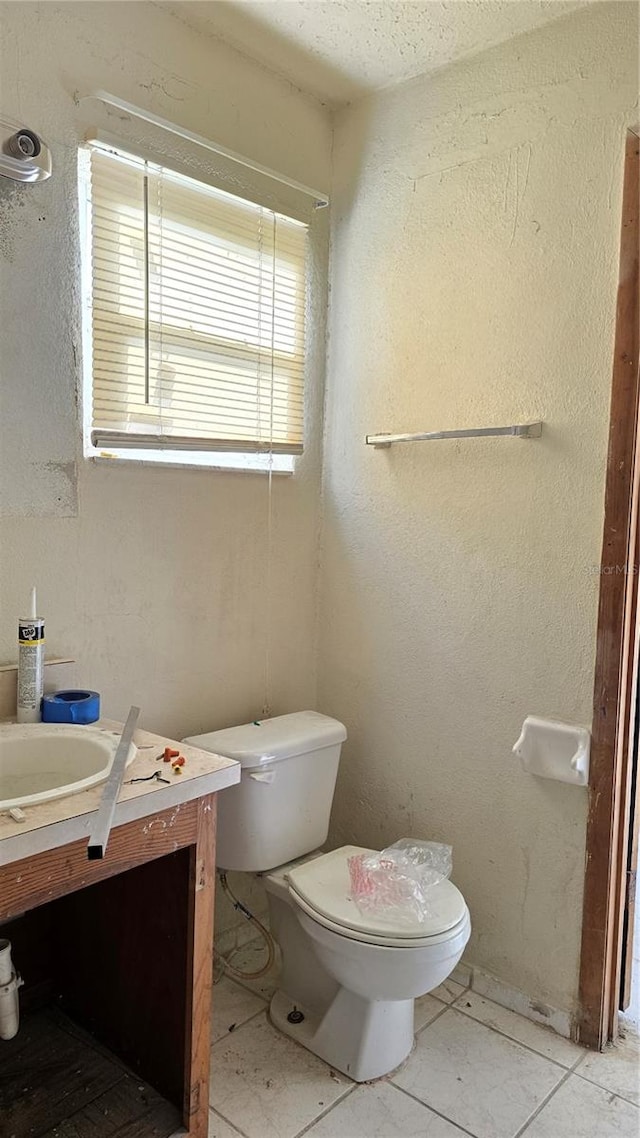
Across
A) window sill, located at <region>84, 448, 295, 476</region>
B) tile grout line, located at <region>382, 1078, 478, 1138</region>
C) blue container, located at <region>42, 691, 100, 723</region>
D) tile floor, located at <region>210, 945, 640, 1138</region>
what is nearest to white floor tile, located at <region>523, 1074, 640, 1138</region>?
tile floor, located at <region>210, 945, 640, 1138</region>

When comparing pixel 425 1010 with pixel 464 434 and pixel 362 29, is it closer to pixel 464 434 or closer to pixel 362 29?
pixel 464 434

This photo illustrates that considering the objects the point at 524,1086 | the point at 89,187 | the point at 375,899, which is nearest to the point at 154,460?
the point at 89,187

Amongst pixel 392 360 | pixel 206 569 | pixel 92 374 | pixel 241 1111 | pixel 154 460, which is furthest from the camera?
pixel 392 360

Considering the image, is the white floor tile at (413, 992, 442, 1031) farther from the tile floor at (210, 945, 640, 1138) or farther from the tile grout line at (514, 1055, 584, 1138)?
the tile grout line at (514, 1055, 584, 1138)

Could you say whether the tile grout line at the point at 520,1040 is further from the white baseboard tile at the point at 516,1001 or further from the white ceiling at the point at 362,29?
the white ceiling at the point at 362,29

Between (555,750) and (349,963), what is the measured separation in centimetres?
67

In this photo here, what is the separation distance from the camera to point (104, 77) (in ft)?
5.24

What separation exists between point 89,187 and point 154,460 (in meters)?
0.60

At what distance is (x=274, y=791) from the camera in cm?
177

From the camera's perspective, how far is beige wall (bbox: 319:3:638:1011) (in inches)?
65.9

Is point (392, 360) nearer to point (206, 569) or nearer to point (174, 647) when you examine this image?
point (206, 569)

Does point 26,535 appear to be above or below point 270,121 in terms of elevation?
below

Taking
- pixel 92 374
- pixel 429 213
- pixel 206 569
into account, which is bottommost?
pixel 206 569

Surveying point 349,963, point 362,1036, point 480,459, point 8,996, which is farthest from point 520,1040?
→ point 480,459
